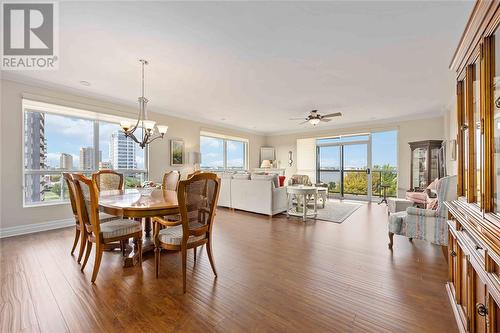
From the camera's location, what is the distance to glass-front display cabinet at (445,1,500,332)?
986 millimetres

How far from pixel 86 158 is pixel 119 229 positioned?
2953 millimetres

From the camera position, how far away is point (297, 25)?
220cm

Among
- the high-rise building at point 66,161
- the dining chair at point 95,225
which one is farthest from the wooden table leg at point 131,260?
the high-rise building at point 66,161

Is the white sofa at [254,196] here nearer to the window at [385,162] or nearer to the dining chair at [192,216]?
the dining chair at [192,216]

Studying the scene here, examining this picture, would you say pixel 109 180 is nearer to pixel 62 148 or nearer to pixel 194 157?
pixel 62 148

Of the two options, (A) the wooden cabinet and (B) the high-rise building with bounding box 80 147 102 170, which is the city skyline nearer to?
(B) the high-rise building with bounding box 80 147 102 170

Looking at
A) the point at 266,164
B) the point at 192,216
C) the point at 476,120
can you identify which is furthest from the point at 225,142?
the point at 476,120

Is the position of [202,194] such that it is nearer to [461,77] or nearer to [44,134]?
→ [461,77]

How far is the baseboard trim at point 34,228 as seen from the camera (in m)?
3.41

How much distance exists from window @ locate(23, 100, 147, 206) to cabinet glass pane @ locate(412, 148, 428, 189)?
718 centimetres

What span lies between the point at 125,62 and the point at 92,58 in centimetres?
40

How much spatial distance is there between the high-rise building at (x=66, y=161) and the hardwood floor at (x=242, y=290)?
143 centimetres

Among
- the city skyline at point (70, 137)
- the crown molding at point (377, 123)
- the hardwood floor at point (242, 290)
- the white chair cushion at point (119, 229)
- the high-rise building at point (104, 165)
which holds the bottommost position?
the hardwood floor at point (242, 290)

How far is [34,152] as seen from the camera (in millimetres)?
3779
